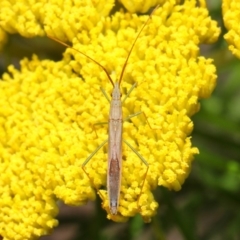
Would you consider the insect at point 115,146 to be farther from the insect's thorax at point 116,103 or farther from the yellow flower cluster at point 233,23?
the yellow flower cluster at point 233,23

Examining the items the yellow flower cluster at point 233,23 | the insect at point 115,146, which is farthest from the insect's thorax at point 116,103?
the yellow flower cluster at point 233,23

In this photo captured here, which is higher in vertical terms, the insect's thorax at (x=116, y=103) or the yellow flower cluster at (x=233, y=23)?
the yellow flower cluster at (x=233, y=23)

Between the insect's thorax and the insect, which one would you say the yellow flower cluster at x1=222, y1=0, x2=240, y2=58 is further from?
the insect's thorax

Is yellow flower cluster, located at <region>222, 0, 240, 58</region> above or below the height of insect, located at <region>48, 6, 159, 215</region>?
above

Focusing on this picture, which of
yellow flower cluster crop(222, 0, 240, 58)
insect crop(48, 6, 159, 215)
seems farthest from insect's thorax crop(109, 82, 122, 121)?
yellow flower cluster crop(222, 0, 240, 58)

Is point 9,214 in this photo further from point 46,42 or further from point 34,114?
point 46,42

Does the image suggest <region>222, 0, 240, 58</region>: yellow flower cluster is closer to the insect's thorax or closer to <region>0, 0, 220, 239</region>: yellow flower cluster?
<region>0, 0, 220, 239</region>: yellow flower cluster
